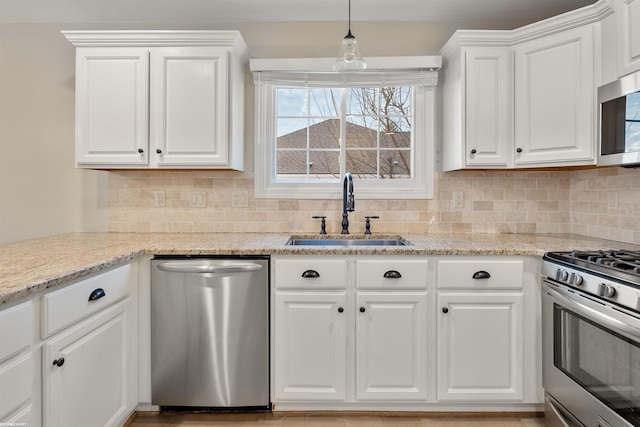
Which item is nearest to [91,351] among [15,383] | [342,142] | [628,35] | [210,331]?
[15,383]

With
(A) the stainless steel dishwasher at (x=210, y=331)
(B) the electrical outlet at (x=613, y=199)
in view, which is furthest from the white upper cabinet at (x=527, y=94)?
(A) the stainless steel dishwasher at (x=210, y=331)

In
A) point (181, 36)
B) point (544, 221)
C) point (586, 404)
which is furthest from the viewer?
point (544, 221)

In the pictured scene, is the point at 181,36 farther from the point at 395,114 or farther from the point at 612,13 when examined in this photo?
the point at 612,13

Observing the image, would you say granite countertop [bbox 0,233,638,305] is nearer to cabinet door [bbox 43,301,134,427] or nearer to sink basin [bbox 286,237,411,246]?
sink basin [bbox 286,237,411,246]

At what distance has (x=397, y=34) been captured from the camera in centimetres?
269

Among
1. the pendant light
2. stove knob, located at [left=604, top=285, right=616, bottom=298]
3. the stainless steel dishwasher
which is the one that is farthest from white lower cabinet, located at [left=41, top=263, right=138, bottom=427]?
stove knob, located at [left=604, top=285, right=616, bottom=298]

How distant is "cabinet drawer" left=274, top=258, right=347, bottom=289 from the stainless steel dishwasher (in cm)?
9

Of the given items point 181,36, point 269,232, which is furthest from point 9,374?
point 181,36

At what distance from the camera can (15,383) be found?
1.18 metres

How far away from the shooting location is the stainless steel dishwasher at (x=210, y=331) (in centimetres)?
198

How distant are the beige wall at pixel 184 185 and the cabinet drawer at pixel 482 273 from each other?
2.35 feet

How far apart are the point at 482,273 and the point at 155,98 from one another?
2.13 metres

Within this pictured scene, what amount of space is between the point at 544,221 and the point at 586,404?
1391mm

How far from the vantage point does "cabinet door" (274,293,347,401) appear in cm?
202
